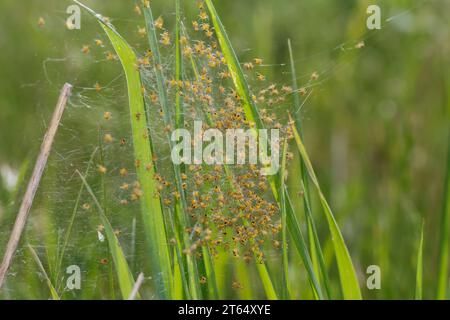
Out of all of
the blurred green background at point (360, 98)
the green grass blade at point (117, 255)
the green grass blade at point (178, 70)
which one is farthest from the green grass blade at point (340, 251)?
the blurred green background at point (360, 98)

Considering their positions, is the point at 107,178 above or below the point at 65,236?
above

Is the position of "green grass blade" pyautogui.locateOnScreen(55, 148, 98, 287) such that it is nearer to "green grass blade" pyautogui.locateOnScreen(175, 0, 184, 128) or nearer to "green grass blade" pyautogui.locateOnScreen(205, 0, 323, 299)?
"green grass blade" pyautogui.locateOnScreen(175, 0, 184, 128)
